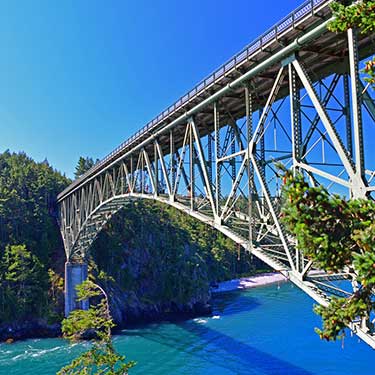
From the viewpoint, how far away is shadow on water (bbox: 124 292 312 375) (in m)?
23.8

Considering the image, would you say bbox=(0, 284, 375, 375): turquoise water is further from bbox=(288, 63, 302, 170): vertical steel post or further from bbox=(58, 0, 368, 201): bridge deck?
bbox=(288, 63, 302, 170): vertical steel post

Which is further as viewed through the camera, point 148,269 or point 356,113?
point 148,269

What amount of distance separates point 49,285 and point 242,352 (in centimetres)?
2242

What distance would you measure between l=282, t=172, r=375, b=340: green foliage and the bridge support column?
36.1 m

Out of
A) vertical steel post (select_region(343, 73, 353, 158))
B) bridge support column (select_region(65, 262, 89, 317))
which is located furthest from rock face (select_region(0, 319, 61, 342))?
vertical steel post (select_region(343, 73, 353, 158))

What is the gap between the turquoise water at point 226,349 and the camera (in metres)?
24.3

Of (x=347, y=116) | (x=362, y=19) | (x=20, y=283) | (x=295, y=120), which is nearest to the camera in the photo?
(x=362, y=19)

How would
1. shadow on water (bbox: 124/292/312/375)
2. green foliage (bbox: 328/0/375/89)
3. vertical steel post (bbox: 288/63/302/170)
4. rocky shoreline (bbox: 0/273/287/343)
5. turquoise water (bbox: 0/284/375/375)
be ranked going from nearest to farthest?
1. green foliage (bbox: 328/0/375/89)
2. vertical steel post (bbox: 288/63/302/170)
3. shadow on water (bbox: 124/292/312/375)
4. turquoise water (bbox: 0/284/375/375)
5. rocky shoreline (bbox: 0/273/287/343)

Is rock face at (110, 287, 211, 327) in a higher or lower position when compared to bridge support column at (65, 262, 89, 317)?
lower

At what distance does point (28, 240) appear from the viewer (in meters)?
43.9

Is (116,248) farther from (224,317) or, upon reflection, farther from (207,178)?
(207,178)

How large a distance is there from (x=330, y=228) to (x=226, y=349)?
1004 inches

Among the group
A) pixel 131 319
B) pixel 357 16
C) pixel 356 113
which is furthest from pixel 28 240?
pixel 357 16

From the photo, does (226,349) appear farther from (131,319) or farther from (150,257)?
(150,257)
